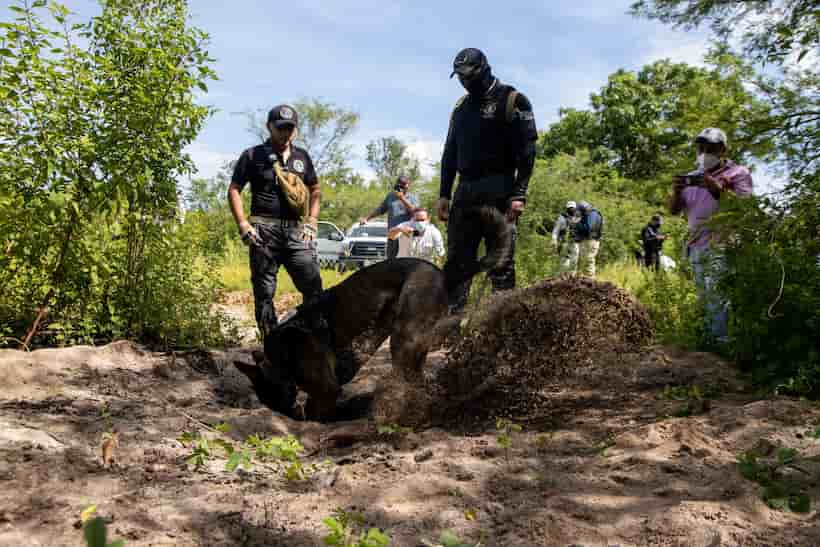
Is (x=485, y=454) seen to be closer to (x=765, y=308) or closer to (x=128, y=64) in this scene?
(x=765, y=308)

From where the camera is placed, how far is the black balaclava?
4828 millimetres

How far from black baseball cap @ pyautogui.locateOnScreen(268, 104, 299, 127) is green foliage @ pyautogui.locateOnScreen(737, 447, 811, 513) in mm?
4146

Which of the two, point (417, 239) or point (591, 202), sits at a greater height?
point (591, 202)

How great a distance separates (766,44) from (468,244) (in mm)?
2494

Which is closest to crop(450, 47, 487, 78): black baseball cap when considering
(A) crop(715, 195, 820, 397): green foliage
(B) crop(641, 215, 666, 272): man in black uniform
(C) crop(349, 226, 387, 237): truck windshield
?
(A) crop(715, 195, 820, 397): green foliage

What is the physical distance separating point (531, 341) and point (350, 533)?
2.04 m

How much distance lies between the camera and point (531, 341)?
3.98 meters

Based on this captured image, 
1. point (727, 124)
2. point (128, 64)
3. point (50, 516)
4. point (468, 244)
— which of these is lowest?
point (50, 516)

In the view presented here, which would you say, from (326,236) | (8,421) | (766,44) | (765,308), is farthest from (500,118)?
(326,236)

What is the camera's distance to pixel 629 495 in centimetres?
256

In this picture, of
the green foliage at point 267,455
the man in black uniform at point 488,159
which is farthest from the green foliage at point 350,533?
the man in black uniform at point 488,159

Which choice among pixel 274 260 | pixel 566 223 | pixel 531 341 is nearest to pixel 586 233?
pixel 566 223

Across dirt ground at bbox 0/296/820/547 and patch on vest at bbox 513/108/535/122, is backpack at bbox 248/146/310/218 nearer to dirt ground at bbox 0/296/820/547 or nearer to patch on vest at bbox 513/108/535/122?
dirt ground at bbox 0/296/820/547

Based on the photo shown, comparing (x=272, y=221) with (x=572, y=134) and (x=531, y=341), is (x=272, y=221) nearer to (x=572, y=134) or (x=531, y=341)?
(x=531, y=341)
